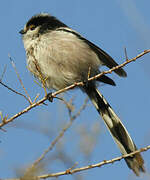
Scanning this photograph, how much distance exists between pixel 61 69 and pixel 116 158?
7.91 ft

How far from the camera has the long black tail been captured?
3.21 meters

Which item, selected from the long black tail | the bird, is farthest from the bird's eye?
the long black tail

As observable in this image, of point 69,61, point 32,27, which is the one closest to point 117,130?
point 69,61

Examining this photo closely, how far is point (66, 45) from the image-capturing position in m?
4.50

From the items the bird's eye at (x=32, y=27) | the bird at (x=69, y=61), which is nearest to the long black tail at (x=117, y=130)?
the bird at (x=69, y=61)

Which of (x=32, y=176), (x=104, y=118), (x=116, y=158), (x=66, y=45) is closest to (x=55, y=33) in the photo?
(x=66, y=45)

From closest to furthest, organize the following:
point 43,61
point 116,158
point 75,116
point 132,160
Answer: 1. point 116,158
2. point 75,116
3. point 132,160
4. point 43,61

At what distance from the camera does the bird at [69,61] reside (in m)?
4.34

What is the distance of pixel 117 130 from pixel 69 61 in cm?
123

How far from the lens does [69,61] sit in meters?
4.44

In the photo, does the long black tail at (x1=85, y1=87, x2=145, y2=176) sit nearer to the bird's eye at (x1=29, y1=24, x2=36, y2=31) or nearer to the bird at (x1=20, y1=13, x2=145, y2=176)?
the bird at (x1=20, y1=13, x2=145, y2=176)

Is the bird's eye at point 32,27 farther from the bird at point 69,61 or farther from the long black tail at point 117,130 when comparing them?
the long black tail at point 117,130

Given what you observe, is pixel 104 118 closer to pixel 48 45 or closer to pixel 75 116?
pixel 48 45

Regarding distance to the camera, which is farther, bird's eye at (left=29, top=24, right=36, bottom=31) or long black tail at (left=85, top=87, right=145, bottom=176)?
bird's eye at (left=29, top=24, right=36, bottom=31)
